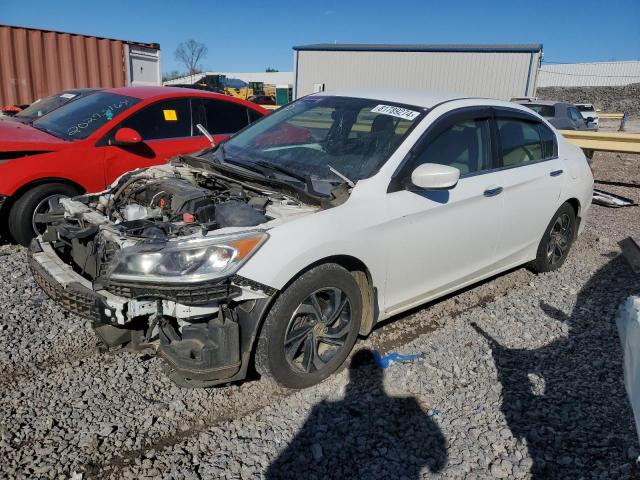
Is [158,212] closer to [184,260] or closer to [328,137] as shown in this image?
[184,260]

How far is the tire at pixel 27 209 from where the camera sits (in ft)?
16.0

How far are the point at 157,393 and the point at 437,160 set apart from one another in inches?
92.3

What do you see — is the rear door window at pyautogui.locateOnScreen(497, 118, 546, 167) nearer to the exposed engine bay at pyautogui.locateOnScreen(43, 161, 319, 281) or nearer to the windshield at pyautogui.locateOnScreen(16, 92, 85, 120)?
the exposed engine bay at pyautogui.locateOnScreen(43, 161, 319, 281)

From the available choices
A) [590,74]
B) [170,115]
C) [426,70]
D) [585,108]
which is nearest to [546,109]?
[585,108]

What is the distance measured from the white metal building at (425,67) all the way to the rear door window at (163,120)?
2421cm

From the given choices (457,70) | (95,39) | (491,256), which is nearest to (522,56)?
(457,70)

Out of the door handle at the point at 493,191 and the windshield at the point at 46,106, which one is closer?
the door handle at the point at 493,191

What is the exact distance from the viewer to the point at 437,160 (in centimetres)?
356

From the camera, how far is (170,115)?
5980mm

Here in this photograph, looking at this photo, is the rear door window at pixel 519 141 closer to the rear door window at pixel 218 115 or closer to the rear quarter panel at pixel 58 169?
the rear door window at pixel 218 115

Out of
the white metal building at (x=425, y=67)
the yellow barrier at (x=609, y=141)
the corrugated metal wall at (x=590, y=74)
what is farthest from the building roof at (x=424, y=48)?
the corrugated metal wall at (x=590, y=74)

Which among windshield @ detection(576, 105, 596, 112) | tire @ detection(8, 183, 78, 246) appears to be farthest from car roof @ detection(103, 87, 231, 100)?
windshield @ detection(576, 105, 596, 112)

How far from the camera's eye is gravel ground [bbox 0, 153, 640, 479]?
2.54 metres

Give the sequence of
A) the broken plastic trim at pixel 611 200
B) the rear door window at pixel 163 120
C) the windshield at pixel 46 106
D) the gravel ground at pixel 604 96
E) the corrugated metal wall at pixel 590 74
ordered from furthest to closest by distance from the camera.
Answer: the corrugated metal wall at pixel 590 74, the gravel ground at pixel 604 96, the broken plastic trim at pixel 611 200, the windshield at pixel 46 106, the rear door window at pixel 163 120
